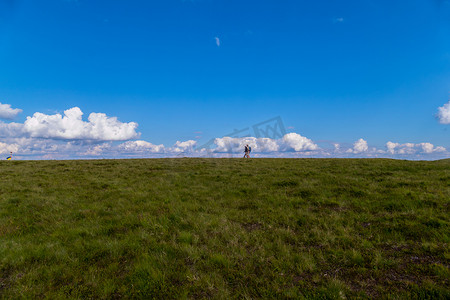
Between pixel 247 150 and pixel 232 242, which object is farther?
pixel 247 150

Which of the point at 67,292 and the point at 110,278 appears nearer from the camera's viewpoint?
the point at 67,292

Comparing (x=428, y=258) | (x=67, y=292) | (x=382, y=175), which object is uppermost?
(x=382, y=175)

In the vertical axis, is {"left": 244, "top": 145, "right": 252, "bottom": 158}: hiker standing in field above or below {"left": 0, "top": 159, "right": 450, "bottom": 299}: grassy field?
above

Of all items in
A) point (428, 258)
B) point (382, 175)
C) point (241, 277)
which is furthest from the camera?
point (382, 175)

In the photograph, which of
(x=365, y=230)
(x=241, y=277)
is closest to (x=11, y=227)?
(x=241, y=277)

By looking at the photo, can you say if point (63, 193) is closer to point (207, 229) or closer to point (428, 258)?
point (207, 229)

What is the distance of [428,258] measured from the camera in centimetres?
627

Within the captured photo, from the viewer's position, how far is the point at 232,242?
750 cm

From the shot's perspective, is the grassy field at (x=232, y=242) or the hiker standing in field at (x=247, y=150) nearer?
the grassy field at (x=232, y=242)

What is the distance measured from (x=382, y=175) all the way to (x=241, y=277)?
15.9 metres

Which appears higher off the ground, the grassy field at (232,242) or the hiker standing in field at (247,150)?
the hiker standing in field at (247,150)

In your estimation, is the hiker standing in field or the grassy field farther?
the hiker standing in field

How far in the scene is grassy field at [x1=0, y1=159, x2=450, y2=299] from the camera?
214 inches

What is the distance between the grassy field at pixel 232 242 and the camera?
543cm
